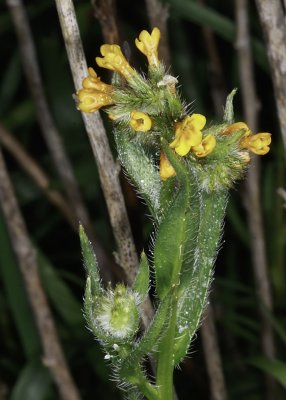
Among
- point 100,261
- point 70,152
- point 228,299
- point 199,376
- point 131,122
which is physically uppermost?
point 70,152

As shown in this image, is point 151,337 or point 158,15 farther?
point 158,15

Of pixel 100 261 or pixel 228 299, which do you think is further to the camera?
pixel 228 299

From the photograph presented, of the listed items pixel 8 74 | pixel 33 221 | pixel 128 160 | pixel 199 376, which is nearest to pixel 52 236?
pixel 33 221

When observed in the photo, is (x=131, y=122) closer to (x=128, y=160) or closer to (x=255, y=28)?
(x=128, y=160)

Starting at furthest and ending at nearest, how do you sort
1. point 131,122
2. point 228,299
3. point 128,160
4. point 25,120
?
point 25,120
point 228,299
point 128,160
point 131,122

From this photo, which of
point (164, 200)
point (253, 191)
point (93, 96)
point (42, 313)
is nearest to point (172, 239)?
point (164, 200)

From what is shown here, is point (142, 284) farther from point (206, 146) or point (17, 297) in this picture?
point (17, 297)

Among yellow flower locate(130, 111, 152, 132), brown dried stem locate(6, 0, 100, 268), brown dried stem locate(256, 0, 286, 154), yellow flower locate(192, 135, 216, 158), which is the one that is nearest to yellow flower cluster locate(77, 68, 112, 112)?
yellow flower locate(130, 111, 152, 132)

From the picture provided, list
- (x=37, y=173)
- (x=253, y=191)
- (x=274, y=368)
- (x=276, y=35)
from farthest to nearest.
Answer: (x=37, y=173) → (x=253, y=191) → (x=274, y=368) → (x=276, y=35)

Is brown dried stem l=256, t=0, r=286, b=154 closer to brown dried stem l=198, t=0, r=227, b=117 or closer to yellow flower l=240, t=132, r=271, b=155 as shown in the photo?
yellow flower l=240, t=132, r=271, b=155
